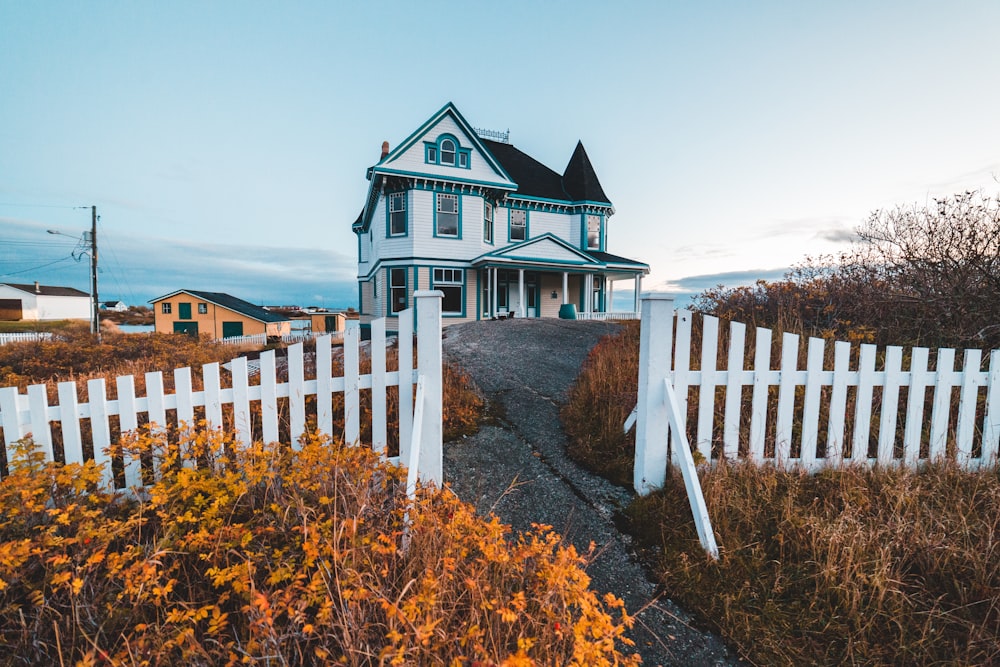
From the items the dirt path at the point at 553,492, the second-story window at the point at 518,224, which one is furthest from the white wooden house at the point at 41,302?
the dirt path at the point at 553,492

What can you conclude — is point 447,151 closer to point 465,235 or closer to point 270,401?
point 465,235

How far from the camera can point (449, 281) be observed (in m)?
17.1

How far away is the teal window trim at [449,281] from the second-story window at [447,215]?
1459mm

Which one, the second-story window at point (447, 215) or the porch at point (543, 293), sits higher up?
the second-story window at point (447, 215)

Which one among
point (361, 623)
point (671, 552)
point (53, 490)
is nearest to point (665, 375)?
point (671, 552)

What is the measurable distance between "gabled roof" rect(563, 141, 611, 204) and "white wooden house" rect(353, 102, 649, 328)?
9.7 inches

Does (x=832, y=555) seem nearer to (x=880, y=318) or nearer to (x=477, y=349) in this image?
(x=880, y=318)

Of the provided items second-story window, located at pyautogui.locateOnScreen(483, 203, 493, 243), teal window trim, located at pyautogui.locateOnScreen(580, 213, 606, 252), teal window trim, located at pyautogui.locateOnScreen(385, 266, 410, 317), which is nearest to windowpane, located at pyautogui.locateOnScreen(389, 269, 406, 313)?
teal window trim, located at pyautogui.locateOnScreen(385, 266, 410, 317)

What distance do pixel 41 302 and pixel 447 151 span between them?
7287 cm

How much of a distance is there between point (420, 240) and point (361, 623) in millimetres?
15626

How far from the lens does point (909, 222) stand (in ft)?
20.4

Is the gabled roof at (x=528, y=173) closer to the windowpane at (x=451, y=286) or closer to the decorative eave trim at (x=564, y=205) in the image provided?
the decorative eave trim at (x=564, y=205)

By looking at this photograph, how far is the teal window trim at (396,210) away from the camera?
16.2 m

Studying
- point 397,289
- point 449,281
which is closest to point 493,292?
point 449,281
